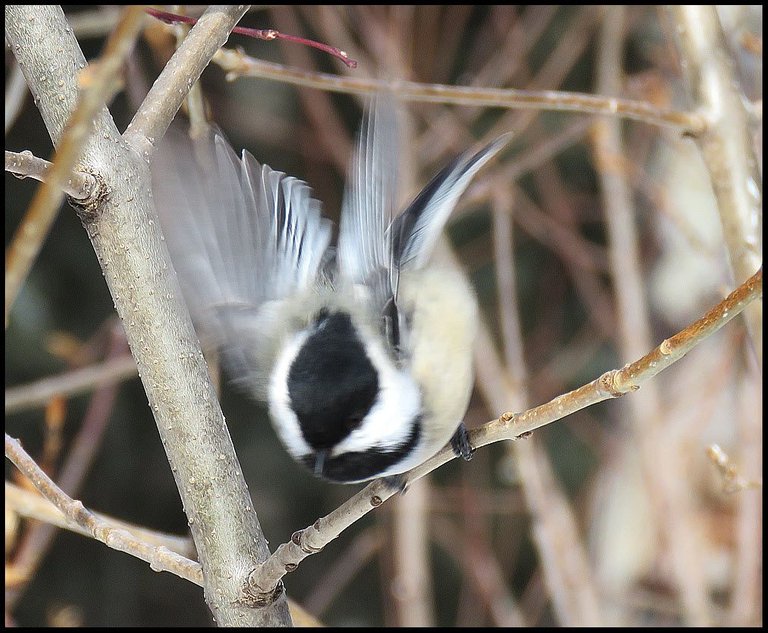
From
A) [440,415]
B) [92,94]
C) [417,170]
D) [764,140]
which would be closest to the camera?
[92,94]

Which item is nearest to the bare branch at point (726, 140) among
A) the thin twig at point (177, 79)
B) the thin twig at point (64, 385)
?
the thin twig at point (177, 79)

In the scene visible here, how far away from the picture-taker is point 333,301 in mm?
813

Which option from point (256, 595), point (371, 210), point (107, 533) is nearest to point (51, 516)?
point (107, 533)

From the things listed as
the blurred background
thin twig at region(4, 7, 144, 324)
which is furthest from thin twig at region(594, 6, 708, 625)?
thin twig at region(4, 7, 144, 324)

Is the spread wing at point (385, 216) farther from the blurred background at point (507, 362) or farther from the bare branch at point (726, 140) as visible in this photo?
the blurred background at point (507, 362)

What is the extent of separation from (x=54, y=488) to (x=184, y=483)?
15cm

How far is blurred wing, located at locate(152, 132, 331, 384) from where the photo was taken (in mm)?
746

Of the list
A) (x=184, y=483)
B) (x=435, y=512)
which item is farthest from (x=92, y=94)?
(x=435, y=512)

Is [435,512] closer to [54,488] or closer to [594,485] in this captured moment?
[594,485]

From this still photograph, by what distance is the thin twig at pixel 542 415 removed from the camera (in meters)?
0.53

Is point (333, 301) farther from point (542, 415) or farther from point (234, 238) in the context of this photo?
point (542, 415)

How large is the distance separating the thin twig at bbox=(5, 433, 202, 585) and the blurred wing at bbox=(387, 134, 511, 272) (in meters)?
0.35

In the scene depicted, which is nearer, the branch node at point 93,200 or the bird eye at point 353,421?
the branch node at point 93,200

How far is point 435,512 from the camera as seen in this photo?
7.11ft
